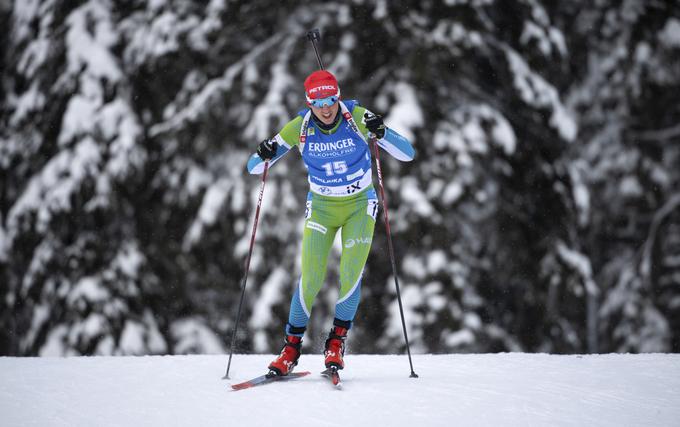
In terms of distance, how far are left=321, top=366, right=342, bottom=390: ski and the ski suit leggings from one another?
0.35 m

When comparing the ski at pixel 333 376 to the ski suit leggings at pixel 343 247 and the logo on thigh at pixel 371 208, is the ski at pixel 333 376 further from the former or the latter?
the logo on thigh at pixel 371 208

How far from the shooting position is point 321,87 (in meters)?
4.23

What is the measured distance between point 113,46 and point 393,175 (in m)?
4.39

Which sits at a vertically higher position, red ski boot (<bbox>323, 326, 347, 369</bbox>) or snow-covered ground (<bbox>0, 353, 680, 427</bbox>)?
red ski boot (<bbox>323, 326, 347, 369</bbox>)

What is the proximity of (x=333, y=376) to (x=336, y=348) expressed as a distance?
234 mm

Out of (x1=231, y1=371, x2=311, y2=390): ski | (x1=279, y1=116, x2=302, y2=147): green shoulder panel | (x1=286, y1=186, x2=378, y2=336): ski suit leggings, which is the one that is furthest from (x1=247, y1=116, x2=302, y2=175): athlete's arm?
(x1=231, y1=371, x2=311, y2=390): ski

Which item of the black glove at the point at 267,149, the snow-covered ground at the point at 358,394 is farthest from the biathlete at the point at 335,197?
the snow-covered ground at the point at 358,394

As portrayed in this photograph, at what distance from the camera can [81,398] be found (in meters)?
3.90

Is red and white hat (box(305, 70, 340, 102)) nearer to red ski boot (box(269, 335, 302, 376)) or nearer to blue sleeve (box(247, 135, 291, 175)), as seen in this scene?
blue sleeve (box(247, 135, 291, 175))

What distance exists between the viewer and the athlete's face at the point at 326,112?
14.0ft

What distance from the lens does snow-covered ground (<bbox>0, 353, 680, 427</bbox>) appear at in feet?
11.3

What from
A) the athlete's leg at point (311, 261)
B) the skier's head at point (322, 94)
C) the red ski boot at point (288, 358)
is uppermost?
the skier's head at point (322, 94)

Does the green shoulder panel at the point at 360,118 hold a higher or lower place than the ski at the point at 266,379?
higher

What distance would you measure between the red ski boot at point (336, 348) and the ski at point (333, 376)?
3 centimetres
